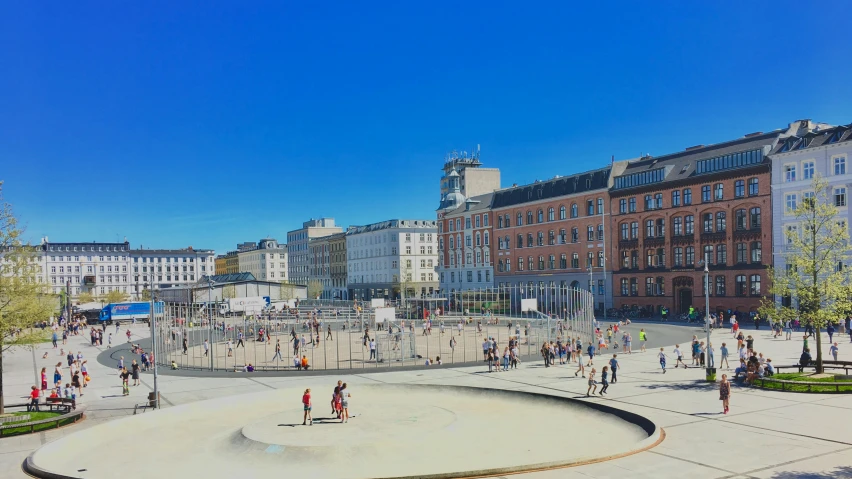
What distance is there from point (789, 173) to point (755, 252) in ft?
26.9

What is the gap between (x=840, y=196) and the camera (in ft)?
182

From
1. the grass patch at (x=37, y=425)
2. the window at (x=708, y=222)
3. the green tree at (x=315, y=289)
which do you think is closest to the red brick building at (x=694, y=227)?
the window at (x=708, y=222)

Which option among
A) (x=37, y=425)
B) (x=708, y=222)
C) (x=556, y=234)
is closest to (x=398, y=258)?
(x=556, y=234)

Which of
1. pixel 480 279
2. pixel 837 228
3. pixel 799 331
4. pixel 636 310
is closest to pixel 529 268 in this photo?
pixel 480 279

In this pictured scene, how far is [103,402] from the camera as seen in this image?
31.0 metres

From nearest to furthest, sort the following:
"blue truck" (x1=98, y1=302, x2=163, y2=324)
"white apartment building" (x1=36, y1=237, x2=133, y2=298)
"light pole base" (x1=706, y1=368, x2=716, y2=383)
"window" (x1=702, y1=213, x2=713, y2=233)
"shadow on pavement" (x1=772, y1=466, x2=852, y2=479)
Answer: "shadow on pavement" (x1=772, y1=466, x2=852, y2=479) → "light pole base" (x1=706, y1=368, x2=716, y2=383) → "window" (x1=702, y1=213, x2=713, y2=233) → "blue truck" (x1=98, y1=302, x2=163, y2=324) → "white apartment building" (x1=36, y1=237, x2=133, y2=298)

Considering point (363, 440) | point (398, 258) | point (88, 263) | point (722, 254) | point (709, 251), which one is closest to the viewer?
point (363, 440)

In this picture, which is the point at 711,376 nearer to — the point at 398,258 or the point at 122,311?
the point at 122,311

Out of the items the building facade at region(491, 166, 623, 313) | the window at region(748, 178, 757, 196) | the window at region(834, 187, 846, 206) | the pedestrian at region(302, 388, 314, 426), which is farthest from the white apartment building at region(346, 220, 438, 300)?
the pedestrian at region(302, 388, 314, 426)

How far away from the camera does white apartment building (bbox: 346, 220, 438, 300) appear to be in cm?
12938

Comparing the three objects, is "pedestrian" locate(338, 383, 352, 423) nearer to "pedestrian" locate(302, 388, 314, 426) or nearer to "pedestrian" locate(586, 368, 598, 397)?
"pedestrian" locate(302, 388, 314, 426)

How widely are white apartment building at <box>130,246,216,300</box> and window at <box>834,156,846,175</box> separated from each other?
15966 cm

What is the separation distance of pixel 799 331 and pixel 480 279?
52786mm

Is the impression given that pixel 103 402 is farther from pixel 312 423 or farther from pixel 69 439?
pixel 312 423
